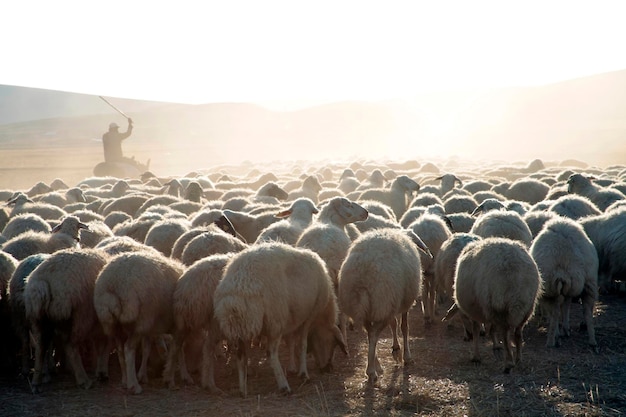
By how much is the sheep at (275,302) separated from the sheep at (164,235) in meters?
3.18

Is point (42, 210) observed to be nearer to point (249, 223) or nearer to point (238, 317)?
point (249, 223)

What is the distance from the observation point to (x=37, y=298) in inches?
310

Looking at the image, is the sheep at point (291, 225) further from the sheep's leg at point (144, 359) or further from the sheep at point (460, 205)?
the sheep at point (460, 205)

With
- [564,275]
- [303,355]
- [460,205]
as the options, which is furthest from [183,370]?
[460,205]

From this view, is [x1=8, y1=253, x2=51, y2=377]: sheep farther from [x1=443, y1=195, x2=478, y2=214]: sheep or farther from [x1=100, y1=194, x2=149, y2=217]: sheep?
[x1=443, y1=195, x2=478, y2=214]: sheep

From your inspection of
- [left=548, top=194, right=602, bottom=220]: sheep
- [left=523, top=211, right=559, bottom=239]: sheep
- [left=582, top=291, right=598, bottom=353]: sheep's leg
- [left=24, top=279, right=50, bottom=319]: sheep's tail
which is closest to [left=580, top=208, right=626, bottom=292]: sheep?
[left=523, top=211, right=559, bottom=239]: sheep

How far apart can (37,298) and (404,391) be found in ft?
14.4

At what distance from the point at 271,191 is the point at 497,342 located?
29.8 feet

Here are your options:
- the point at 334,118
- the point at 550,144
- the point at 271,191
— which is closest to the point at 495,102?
the point at 334,118

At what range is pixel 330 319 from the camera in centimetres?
866

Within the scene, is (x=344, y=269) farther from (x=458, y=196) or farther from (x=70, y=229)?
(x=458, y=196)

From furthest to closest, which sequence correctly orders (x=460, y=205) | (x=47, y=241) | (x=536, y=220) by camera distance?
(x=460, y=205) → (x=536, y=220) → (x=47, y=241)

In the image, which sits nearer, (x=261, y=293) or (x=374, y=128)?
(x=261, y=293)

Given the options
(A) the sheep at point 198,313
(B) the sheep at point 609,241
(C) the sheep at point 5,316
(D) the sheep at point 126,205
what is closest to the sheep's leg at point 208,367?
(A) the sheep at point 198,313
